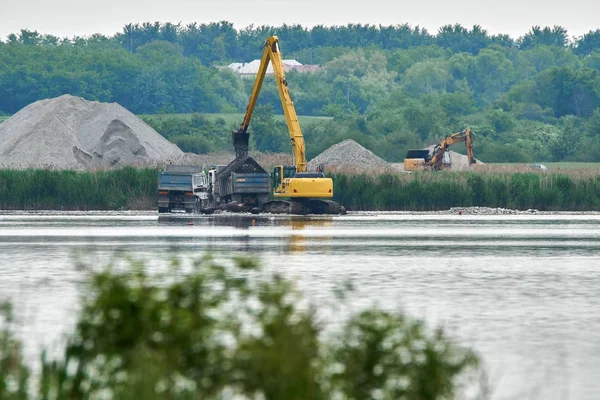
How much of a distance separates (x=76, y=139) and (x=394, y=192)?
31585 mm

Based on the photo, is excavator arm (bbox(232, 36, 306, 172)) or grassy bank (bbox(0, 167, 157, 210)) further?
grassy bank (bbox(0, 167, 157, 210))

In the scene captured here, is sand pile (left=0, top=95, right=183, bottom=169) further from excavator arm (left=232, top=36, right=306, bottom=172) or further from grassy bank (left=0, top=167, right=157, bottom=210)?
excavator arm (left=232, top=36, right=306, bottom=172)

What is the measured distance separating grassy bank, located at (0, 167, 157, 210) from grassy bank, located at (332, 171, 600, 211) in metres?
10.2

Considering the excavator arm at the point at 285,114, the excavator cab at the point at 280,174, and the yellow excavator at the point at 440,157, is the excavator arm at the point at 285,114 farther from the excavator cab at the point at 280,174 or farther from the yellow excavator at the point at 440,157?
the yellow excavator at the point at 440,157

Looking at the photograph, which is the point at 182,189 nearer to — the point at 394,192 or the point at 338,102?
the point at 394,192

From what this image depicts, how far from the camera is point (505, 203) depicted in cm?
6888

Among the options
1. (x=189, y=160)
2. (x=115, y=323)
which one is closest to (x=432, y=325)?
(x=115, y=323)

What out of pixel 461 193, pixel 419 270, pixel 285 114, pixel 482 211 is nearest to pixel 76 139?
pixel 285 114

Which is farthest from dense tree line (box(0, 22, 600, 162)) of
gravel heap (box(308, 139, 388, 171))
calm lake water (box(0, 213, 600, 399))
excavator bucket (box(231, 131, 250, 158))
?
calm lake water (box(0, 213, 600, 399))

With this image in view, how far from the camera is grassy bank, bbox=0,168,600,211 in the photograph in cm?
6819

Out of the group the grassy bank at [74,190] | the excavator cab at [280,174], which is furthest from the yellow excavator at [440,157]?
the excavator cab at [280,174]

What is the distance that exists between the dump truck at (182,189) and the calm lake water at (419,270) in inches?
164

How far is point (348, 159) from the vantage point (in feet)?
285

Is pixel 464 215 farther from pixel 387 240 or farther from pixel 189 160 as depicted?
pixel 189 160
